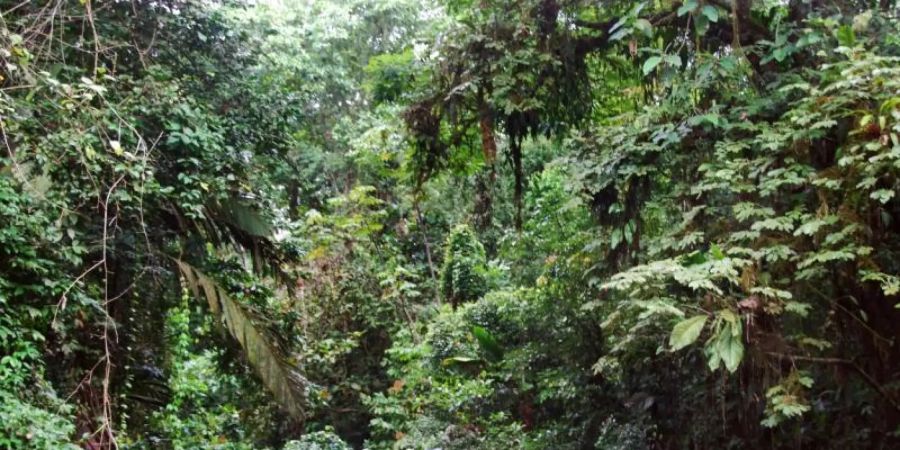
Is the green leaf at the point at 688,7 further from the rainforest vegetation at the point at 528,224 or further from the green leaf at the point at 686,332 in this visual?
the green leaf at the point at 686,332

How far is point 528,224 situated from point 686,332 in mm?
4053

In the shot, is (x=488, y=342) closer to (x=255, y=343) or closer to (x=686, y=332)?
(x=255, y=343)

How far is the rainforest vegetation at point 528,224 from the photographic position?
4.07 m

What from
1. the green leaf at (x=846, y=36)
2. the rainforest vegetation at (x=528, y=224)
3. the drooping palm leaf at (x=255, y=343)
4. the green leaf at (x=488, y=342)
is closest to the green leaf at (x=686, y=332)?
the rainforest vegetation at (x=528, y=224)

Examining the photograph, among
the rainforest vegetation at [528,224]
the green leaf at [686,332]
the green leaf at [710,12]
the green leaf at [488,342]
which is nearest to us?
the green leaf at [686,332]

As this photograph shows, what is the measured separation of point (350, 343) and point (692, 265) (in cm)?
599

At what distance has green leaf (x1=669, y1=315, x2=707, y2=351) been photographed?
147 inches

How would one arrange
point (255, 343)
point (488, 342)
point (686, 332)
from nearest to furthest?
point (686, 332) < point (255, 343) < point (488, 342)

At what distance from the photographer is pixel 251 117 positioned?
6.89 metres

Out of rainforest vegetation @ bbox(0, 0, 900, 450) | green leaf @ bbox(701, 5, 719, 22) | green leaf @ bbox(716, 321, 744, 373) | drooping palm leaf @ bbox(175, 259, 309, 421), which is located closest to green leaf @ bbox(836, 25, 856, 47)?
rainforest vegetation @ bbox(0, 0, 900, 450)

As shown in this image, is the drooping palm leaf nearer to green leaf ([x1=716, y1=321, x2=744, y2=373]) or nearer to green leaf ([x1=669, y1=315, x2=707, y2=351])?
green leaf ([x1=669, y1=315, x2=707, y2=351])

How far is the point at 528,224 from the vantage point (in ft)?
25.5

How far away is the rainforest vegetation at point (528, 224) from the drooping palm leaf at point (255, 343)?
0.8 inches

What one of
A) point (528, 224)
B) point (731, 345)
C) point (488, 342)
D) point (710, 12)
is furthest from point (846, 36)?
point (488, 342)
